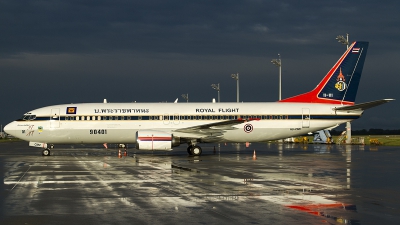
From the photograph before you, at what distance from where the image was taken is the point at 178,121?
38000mm

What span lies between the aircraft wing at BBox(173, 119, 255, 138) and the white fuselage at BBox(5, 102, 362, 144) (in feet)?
0.24

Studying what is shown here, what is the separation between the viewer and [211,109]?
38844 mm

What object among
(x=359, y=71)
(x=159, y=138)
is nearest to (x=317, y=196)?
(x=159, y=138)

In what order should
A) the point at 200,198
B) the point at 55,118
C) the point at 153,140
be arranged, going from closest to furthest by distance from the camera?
the point at 200,198 < the point at 153,140 < the point at 55,118

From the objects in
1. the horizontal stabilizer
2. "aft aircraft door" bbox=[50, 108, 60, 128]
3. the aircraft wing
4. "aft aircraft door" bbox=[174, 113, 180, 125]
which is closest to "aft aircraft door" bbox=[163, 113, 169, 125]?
"aft aircraft door" bbox=[174, 113, 180, 125]

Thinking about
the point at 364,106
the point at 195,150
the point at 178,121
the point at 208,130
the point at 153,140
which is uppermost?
the point at 364,106

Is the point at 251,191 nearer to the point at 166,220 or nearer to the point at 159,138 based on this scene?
the point at 166,220

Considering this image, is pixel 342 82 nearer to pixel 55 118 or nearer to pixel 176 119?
pixel 176 119

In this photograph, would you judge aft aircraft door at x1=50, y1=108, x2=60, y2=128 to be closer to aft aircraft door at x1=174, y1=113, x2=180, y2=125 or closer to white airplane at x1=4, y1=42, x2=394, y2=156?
white airplane at x1=4, y1=42, x2=394, y2=156

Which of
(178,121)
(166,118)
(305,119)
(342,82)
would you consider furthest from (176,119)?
(342,82)

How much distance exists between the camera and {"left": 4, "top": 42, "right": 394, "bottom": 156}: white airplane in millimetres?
37750

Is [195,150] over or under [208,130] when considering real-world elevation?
under

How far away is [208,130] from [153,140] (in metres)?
4.33

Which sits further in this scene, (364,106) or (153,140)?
(364,106)
